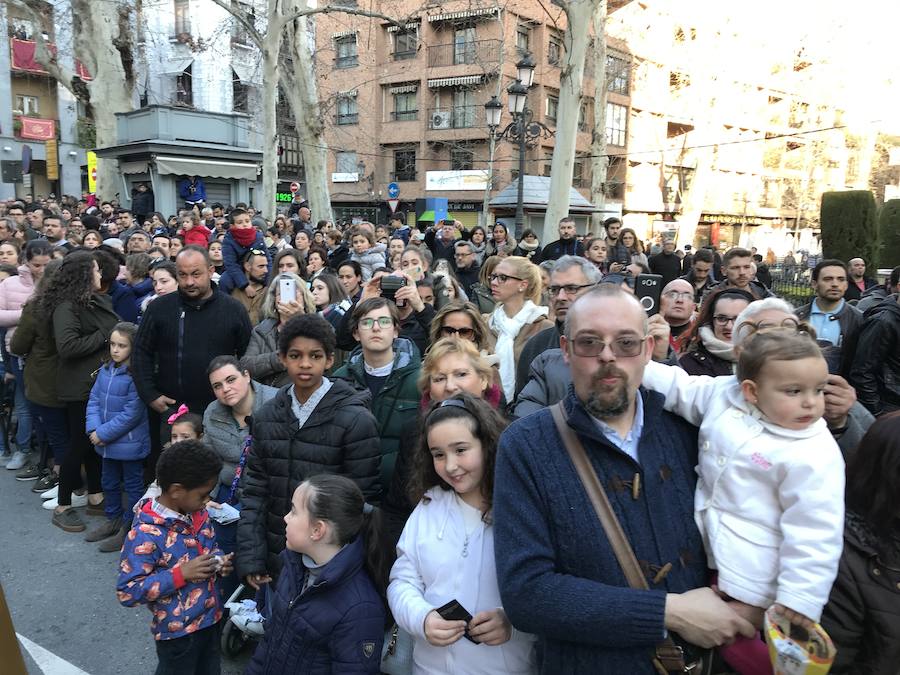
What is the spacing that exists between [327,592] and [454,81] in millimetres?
35166

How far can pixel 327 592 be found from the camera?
91.0 inches

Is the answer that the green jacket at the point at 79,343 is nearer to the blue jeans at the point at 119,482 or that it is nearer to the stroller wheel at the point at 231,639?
the blue jeans at the point at 119,482

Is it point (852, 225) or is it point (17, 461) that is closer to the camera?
point (17, 461)

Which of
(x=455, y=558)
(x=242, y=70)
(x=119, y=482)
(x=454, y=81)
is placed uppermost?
(x=454, y=81)

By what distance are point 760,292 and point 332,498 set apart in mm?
3882

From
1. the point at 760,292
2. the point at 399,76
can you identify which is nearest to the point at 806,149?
the point at 399,76

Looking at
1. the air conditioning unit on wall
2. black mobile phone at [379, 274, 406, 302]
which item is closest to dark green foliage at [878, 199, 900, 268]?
black mobile phone at [379, 274, 406, 302]

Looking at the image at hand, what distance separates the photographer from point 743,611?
61.4 inches

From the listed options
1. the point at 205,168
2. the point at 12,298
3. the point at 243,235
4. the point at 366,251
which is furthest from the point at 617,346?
the point at 205,168

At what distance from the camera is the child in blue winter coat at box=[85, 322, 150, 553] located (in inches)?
182

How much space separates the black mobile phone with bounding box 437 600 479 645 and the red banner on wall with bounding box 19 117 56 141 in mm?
38375

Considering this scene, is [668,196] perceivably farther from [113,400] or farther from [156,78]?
[113,400]

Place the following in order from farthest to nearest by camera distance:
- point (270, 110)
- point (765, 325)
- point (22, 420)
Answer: point (270, 110) → point (22, 420) → point (765, 325)

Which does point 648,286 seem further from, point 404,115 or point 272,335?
point 404,115
